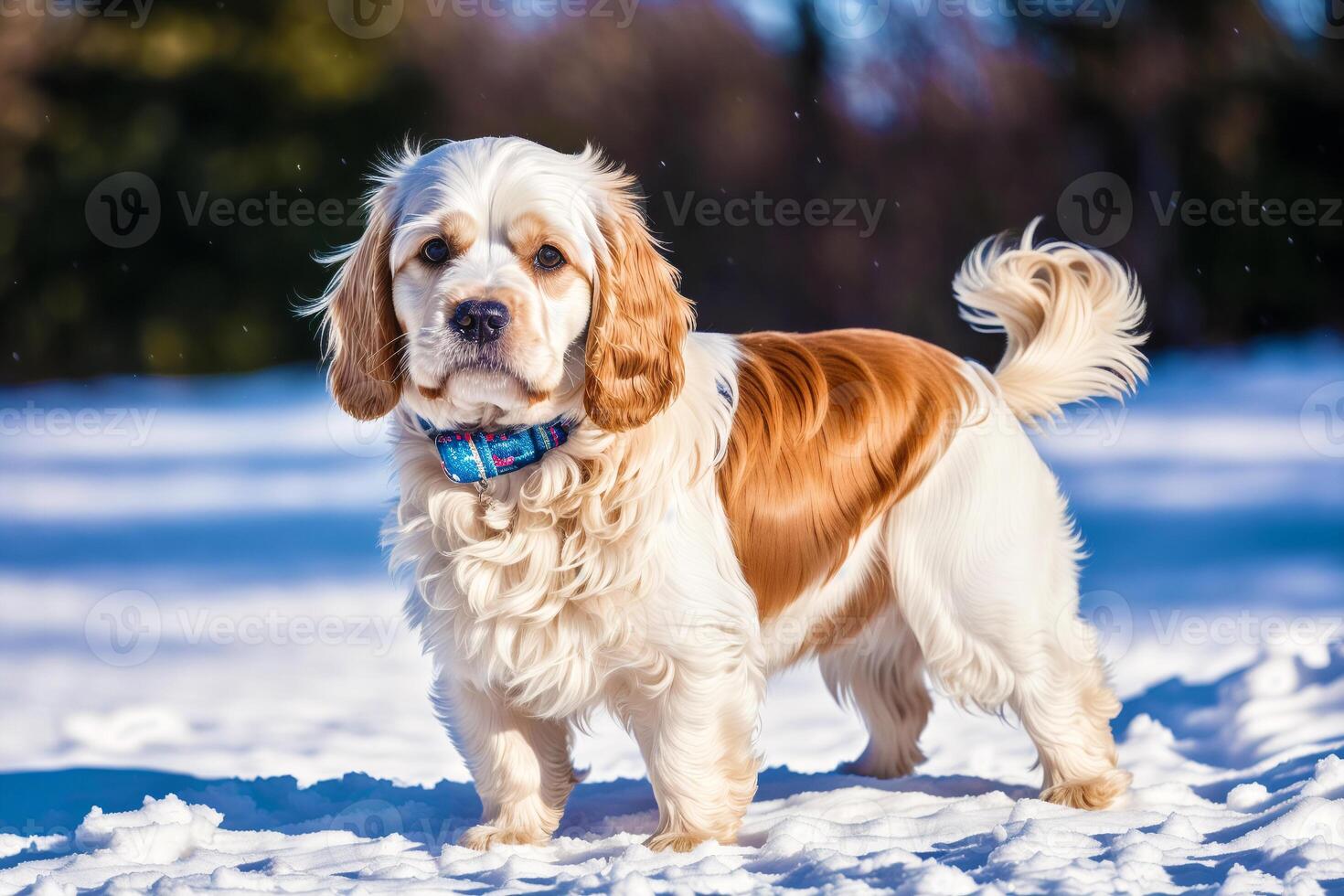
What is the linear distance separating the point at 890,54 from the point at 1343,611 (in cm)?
826

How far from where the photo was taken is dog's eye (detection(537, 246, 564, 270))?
2986mm

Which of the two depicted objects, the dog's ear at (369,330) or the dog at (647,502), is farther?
the dog's ear at (369,330)

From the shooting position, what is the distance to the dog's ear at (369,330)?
3.15m

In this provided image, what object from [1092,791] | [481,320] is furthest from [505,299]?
[1092,791]

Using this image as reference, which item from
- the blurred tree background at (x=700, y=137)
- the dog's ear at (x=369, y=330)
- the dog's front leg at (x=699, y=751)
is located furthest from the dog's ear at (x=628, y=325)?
the blurred tree background at (x=700, y=137)

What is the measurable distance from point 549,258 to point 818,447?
862 millimetres

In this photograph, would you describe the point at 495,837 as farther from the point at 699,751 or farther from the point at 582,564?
the point at 582,564

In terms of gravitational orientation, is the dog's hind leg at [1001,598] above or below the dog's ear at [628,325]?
below

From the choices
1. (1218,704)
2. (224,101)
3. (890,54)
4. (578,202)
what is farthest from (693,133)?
(578,202)

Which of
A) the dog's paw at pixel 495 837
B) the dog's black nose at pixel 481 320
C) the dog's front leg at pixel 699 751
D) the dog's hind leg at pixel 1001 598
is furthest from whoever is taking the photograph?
the dog's hind leg at pixel 1001 598

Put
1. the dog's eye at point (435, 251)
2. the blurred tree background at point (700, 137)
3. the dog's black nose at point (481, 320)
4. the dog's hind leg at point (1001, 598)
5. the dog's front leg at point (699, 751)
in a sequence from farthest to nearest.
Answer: the blurred tree background at point (700, 137) < the dog's hind leg at point (1001, 598) < the dog's front leg at point (699, 751) < the dog's eye at point (435, 251) < the dog's black nose at point (481, 320)

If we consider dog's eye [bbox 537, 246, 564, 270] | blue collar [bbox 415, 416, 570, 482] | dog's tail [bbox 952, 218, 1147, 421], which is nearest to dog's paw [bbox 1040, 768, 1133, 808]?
dog's tail [bbox 952, 218, 1147, 421]

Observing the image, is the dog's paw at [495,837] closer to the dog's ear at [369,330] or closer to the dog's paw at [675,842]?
the dog's paw at [675,842]

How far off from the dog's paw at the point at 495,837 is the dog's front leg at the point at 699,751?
0.99 feet
